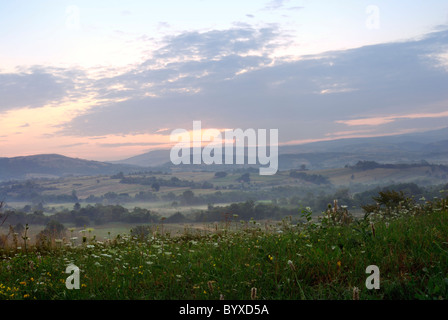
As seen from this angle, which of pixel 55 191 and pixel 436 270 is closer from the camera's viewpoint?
pixel 436 270

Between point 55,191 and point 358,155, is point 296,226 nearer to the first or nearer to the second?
point 55,191

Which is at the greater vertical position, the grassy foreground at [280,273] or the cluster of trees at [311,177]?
the grassy foreground at [280,273]

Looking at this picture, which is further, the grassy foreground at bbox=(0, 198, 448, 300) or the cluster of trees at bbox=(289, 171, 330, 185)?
the cluster of trees at bbox=(289, 171, 330, 185)

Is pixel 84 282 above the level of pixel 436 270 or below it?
below

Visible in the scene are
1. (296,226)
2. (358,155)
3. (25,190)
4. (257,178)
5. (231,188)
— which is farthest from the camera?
(358,155)

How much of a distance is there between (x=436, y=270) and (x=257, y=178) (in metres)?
91.6

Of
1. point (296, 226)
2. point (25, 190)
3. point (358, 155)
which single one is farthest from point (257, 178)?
point (296, 226)

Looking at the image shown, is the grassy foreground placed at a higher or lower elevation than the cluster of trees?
higher

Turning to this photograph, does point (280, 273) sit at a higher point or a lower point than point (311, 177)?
higher

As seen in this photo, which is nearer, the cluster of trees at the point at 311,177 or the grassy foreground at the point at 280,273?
the grassy foreground at the point at 280,273

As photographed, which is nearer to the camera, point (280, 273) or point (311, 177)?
point (280, 273)

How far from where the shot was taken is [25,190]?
8975 cm
